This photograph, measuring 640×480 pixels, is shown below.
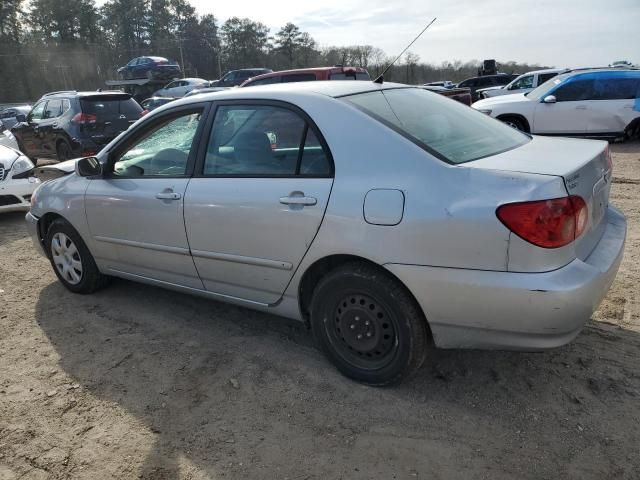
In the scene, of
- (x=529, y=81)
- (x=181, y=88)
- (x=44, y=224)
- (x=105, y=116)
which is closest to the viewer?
(x=44, y=224)

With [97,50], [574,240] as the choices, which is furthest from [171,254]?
[97,50]

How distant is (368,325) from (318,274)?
42 centimetres

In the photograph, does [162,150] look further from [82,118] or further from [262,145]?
[82,118]

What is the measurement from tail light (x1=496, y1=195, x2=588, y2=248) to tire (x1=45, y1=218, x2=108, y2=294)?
3370 mm

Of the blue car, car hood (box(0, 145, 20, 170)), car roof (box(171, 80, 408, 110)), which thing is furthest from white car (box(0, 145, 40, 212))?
the blue car

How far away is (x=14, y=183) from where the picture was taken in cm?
722

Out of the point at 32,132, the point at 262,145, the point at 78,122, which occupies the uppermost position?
the point at 262,145

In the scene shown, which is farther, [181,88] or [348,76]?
[181,88]

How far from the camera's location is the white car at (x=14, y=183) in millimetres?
7145

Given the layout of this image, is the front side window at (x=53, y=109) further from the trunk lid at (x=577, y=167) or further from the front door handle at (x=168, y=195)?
the trunk lid at (x=577, y=167)

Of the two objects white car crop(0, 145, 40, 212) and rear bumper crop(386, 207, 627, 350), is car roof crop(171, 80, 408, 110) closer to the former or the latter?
rear bumper crop(386, 207, 627, 350)

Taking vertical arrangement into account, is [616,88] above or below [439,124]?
below

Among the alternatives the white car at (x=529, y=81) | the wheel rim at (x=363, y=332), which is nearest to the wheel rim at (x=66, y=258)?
the wheel rim at (x=363, y=332)

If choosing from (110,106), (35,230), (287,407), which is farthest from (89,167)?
(110,106)
